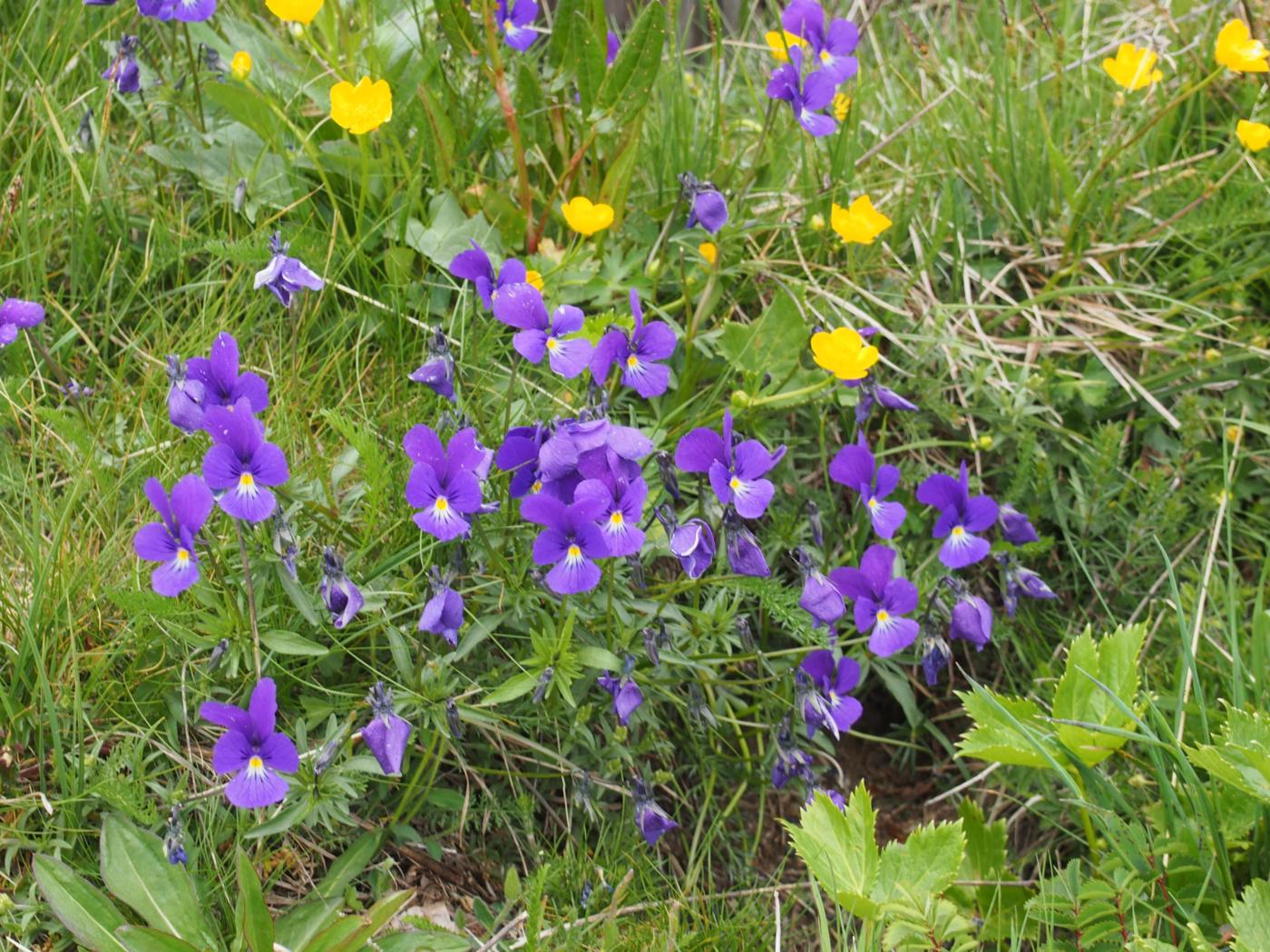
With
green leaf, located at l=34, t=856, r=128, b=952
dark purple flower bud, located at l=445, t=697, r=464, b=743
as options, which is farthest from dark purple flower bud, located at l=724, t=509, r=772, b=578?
green leaf, located at l=34, t=856, r=128, b=952

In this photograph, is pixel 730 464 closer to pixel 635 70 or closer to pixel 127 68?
pixel 635 70

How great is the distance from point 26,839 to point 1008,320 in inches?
93.4

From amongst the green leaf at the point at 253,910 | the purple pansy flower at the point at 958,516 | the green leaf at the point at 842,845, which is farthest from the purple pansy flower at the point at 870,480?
the green leaf at the point at 253,910

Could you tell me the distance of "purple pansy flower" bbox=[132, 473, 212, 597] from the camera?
5.93 ft

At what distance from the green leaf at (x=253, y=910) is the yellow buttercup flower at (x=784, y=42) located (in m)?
1.88

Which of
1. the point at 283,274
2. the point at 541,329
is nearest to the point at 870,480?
the point at 541,329

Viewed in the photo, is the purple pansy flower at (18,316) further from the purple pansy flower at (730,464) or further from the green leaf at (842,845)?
the green leaf at (842,845)

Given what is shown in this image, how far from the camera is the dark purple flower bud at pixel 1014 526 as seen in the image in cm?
248

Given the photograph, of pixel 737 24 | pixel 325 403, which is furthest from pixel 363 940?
pixel 737 24

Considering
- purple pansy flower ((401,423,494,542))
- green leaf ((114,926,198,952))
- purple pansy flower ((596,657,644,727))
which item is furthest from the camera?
purple pansy flower ((596,657,644,727))

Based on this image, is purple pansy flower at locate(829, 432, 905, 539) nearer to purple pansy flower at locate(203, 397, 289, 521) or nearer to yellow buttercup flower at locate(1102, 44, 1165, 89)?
purple pansy flower at locate(203, 397, 289, 521)

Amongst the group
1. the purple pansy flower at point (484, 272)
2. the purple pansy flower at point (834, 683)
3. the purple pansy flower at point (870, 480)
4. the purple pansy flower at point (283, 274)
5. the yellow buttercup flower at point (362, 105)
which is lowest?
the purple pansy flower at point (834, 683)

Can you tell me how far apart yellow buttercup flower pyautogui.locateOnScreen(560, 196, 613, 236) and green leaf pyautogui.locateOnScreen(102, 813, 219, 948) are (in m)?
1.37

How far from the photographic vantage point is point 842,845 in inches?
75.8
